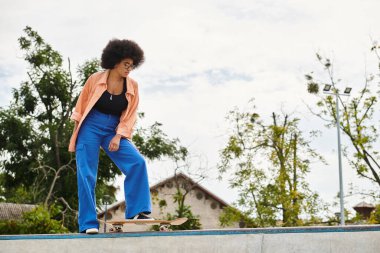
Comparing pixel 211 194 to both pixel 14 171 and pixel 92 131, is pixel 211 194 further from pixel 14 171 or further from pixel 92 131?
pixel 92 131

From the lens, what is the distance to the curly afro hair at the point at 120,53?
19.2 feet

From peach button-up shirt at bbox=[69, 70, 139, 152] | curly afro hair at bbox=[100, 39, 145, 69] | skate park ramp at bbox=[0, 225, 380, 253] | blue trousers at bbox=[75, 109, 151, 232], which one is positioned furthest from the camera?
curly afro hair at bbox=[100, 39, 145, 69]

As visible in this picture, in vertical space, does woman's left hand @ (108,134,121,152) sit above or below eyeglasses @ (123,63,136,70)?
below

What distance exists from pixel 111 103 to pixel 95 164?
635mm

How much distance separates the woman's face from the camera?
19.1ft

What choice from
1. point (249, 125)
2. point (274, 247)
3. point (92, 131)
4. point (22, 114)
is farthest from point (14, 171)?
point (274, 247)

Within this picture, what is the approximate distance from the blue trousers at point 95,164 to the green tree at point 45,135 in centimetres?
2384

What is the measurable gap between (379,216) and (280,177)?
4818mm

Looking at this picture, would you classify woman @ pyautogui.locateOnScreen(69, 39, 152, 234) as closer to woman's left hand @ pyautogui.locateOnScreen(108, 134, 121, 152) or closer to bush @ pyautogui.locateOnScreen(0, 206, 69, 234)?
woman's left hand @ pyautogui.locateOnScreen(108, 134, 121, 152)

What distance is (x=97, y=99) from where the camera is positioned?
18.7 feet

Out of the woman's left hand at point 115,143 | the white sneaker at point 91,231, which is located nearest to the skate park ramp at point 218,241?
the white sneaker at point 91,231

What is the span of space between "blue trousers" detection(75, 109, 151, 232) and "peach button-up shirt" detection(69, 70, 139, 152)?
82 millimetres

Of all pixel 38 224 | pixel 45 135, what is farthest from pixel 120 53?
pixel 45 135

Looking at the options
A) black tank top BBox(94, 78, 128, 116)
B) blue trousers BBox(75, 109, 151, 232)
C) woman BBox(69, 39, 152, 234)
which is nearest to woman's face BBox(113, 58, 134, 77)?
woman BBox(69, 39, 152, 234)
